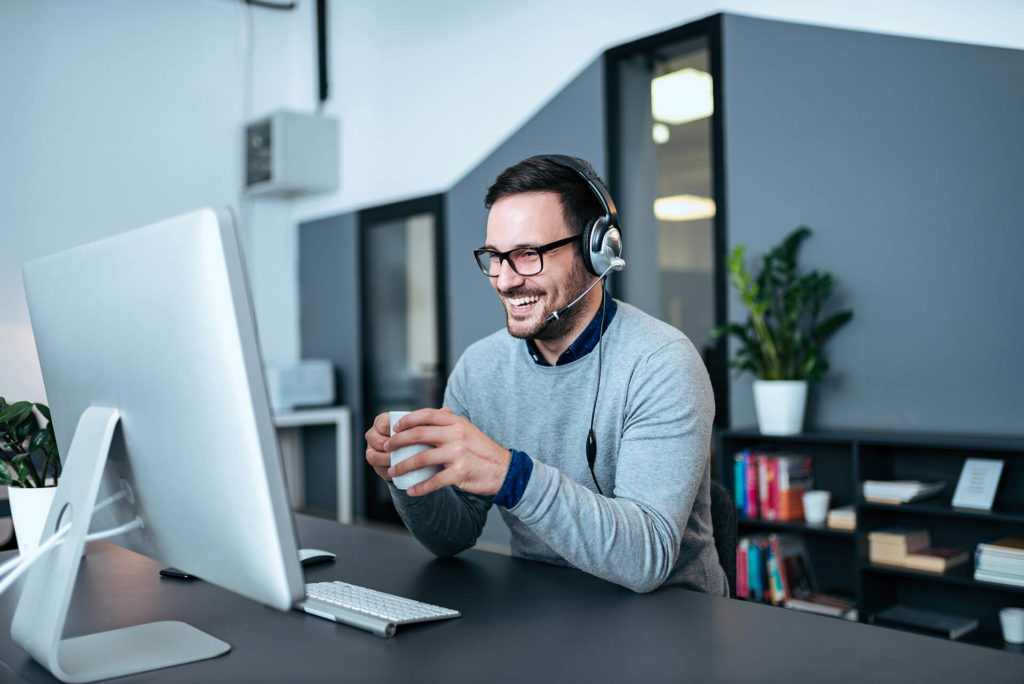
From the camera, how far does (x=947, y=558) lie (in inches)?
108

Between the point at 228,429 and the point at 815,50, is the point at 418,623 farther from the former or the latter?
the point at 815,50

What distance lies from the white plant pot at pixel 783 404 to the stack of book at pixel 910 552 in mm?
457

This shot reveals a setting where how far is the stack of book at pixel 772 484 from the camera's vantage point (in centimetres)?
313

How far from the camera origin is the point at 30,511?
1343 millimetres

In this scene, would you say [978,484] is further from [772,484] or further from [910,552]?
[772,484]

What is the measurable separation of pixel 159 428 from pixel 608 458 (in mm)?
820

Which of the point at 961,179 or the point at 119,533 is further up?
the point at 961,179

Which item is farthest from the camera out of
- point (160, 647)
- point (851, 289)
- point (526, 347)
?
point (851, 289)

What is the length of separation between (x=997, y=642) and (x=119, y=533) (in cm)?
282

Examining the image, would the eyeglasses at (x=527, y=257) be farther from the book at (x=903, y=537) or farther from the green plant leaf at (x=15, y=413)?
the book at (x=903, y=537)

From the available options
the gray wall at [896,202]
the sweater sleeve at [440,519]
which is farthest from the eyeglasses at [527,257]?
the gray wall at [896,202]

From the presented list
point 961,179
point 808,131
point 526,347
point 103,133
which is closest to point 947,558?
point 961,179

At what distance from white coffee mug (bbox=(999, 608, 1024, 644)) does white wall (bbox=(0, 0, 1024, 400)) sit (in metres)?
2.08

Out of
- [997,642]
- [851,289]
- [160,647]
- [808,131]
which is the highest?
[808,131]
